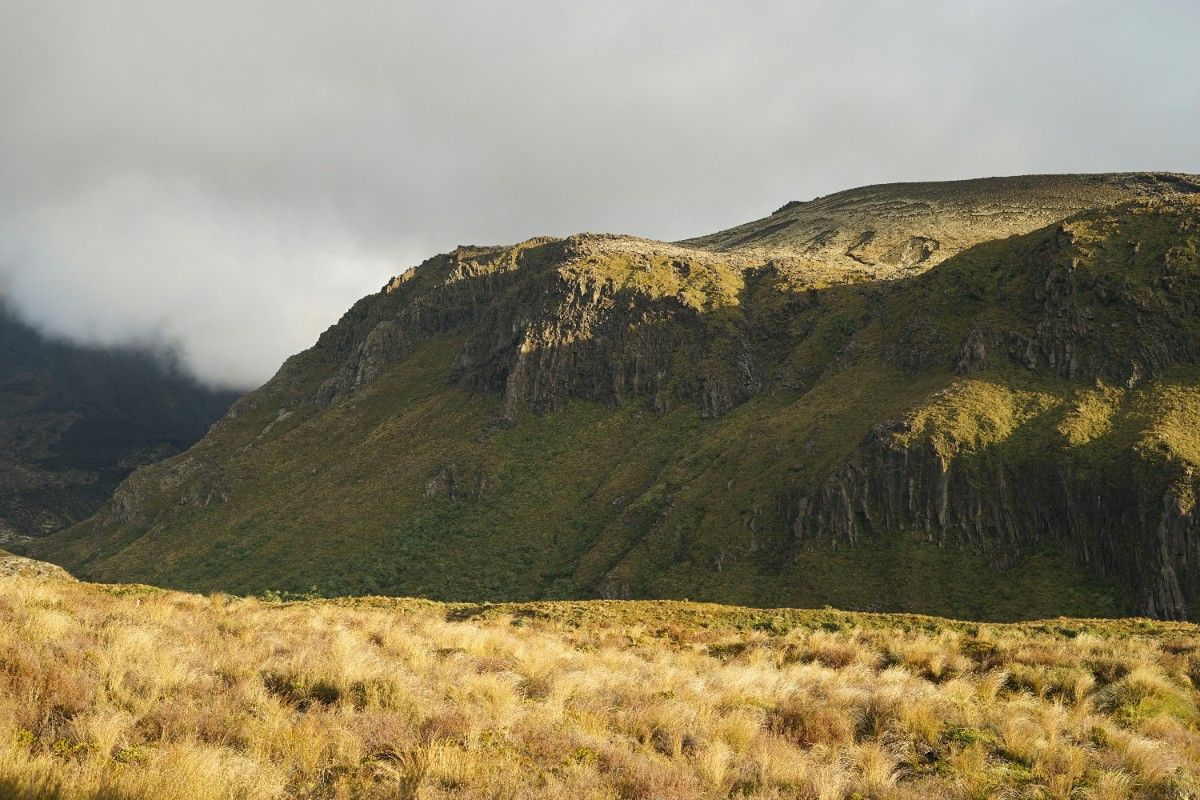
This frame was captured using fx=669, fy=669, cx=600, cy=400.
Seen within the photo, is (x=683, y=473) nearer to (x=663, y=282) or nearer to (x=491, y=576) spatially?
(x=491, y=576)

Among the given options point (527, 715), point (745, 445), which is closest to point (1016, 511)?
point (745, 445)

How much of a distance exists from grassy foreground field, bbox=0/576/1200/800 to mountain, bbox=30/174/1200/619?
112 ft

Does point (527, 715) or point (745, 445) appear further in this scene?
point (745, 445)

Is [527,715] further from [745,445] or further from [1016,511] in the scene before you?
[745,445]

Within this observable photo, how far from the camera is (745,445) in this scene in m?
70.8

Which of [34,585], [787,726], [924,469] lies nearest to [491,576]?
[924,469]

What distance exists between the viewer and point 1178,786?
9.46 m

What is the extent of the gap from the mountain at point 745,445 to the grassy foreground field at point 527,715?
3402 centimetres

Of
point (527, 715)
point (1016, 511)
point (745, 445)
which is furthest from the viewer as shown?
point (745, 445)

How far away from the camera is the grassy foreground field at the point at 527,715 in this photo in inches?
287

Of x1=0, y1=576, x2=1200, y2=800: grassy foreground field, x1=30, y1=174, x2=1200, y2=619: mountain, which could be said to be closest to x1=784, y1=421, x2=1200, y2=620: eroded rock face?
x1=30, y1=174, x2=1200, y2=619: mountain

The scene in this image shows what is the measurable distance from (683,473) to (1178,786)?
211 ft

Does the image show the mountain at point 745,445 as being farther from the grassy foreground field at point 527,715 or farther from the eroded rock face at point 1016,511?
the grassy foreground field at point 527,715

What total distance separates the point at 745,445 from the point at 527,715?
62.8 metres
